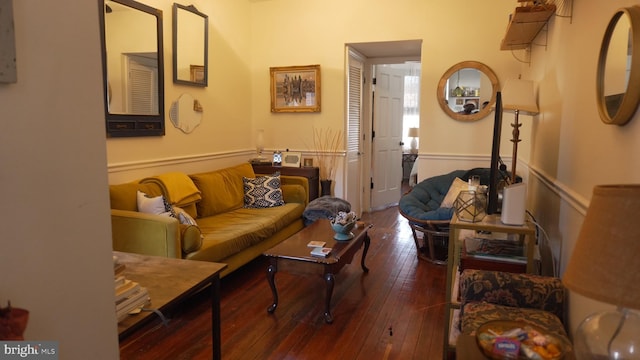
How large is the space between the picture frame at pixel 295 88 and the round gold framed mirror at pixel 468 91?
1499 mm

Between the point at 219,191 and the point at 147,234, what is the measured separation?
1.40 m

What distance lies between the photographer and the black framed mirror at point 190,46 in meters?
4.04

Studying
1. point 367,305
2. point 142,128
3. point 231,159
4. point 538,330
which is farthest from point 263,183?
point 538,330

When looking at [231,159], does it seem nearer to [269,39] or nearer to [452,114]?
[269,39]

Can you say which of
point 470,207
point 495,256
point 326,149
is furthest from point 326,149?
point 495,256

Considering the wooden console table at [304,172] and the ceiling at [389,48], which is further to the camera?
the ceiling at [389,48]

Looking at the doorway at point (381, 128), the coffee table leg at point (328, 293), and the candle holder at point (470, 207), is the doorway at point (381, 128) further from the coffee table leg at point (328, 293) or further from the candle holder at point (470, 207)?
the candle holder at point (470, 207)

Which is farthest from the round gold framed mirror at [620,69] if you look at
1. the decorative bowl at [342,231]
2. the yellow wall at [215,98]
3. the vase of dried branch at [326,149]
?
the vase of dried branch at [326,149]

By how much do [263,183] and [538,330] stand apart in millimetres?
3521

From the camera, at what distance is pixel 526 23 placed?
3.02m

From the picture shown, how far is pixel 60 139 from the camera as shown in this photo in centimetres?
95

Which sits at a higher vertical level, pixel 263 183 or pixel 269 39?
pixel 269 39

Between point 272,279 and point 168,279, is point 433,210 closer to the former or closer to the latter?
point 272,279

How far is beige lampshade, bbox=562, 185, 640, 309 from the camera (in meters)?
0.81
